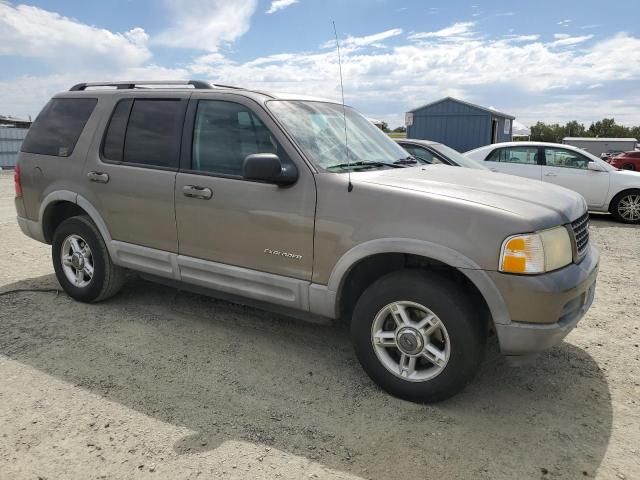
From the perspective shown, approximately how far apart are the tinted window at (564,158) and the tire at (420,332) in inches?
356

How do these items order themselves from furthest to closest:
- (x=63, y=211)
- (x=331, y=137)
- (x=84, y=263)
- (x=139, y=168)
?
(x=63, y=211) < (x=84, y=263) < (x=139, y=168) < (x=331, y=137)

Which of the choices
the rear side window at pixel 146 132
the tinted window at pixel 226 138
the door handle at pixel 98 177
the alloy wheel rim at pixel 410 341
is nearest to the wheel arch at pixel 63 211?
the door handle at pixel 98 177

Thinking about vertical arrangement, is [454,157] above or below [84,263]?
above

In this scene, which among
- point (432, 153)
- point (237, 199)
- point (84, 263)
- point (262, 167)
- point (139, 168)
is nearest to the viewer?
point (262, 167)

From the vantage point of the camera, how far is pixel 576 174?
10.7 m

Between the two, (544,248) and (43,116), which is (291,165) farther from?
(43,116)

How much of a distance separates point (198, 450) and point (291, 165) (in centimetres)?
182

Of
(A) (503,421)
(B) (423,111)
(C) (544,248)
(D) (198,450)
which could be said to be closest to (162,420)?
(D) (198,450)

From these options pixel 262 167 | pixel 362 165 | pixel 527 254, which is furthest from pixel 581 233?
pixel 262 167

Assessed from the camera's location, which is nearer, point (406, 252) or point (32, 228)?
point (406, 252)

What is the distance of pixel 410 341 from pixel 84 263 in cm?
319

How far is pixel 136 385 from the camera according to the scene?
3.38 metres

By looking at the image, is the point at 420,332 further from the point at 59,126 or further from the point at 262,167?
the point at 59,126

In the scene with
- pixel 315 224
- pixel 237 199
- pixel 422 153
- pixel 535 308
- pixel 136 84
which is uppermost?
pixel 136 84
